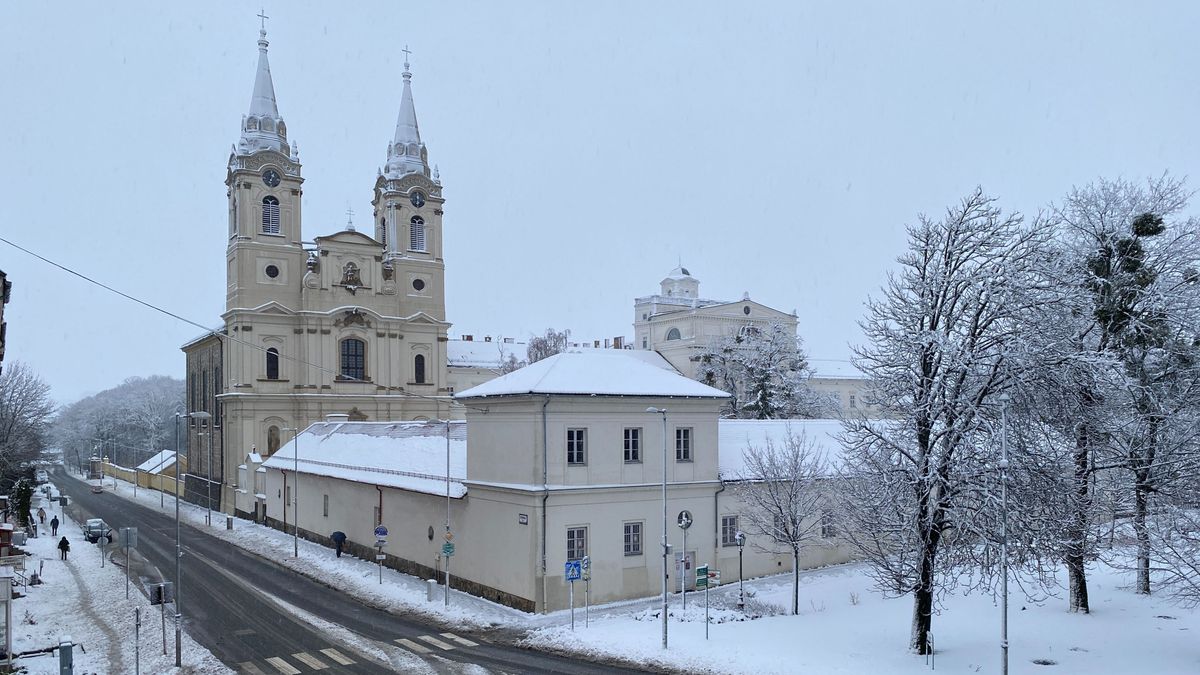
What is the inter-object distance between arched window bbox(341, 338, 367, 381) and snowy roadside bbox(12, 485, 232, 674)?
2717 centimetres

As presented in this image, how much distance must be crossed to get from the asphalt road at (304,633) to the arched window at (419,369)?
1234 inches

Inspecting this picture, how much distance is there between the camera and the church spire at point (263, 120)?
206 feet

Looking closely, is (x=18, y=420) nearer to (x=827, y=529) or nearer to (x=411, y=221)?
(x=411, y=221)

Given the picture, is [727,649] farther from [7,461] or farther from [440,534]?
[7,461]

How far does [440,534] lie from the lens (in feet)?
101

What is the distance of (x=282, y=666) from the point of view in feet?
67.9

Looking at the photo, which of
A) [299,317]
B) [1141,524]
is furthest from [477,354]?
[1141,524]

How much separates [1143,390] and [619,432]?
14.5 metres

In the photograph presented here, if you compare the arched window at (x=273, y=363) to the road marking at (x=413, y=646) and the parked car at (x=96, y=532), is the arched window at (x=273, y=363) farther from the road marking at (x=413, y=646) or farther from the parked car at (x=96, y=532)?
the road marking at (x=413, y=646)

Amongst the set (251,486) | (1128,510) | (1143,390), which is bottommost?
(251,486)

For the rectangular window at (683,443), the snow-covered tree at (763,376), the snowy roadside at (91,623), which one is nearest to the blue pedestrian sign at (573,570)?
the rectangular window at (683,443)

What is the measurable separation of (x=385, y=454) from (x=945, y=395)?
26.0 m

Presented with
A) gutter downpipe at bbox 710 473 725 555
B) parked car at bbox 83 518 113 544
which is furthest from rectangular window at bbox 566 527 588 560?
parked car at bbox 83 518 113 544

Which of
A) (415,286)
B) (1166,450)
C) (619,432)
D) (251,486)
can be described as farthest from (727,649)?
(415,286)
